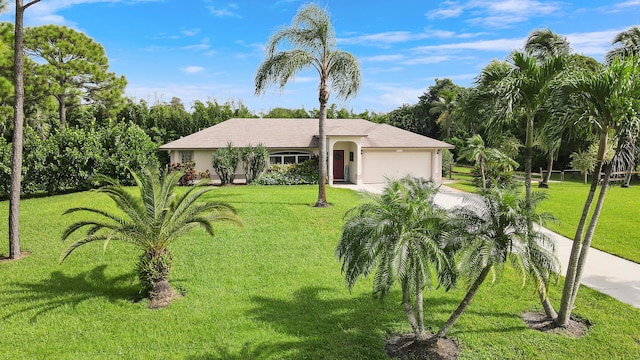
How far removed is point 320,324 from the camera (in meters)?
7.72

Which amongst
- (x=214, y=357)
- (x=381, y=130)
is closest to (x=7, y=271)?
(x=214, y=357)

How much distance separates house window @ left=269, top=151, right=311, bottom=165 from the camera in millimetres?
27047

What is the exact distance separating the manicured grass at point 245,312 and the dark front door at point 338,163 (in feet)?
49.5

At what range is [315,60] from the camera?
16.6 meters

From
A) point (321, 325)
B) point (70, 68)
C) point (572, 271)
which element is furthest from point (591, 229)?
point (70, 68)

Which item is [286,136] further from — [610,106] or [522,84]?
[610,106]

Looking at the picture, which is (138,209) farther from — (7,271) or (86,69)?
(86,69)

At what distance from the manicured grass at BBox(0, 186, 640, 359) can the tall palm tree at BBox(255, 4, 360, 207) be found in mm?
7112

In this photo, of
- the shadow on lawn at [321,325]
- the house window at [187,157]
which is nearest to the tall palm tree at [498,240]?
the shadow on lawn at [321,325]

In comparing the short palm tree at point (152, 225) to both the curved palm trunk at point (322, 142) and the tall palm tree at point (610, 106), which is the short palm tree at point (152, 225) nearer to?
the tall palm tree at point (610, 106)

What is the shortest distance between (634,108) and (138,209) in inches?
367

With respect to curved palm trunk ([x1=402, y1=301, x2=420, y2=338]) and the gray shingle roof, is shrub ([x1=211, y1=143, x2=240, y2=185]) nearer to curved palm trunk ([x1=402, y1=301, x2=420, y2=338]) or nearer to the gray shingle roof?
the gray shingle roof

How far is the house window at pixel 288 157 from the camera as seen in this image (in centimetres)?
2705

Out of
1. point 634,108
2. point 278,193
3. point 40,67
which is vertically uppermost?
point 40,67
